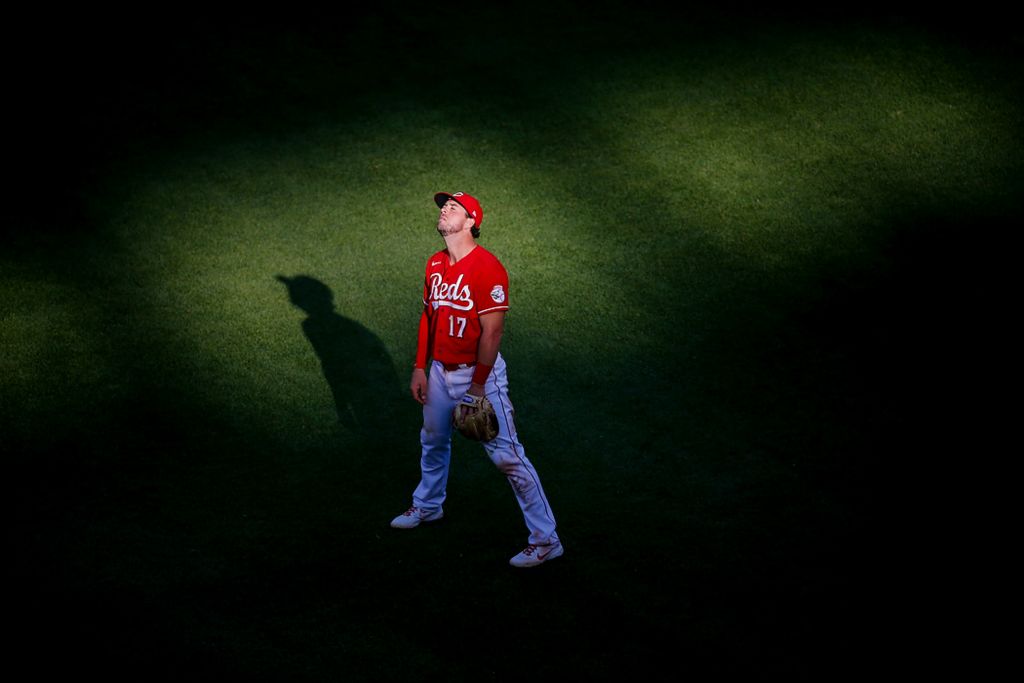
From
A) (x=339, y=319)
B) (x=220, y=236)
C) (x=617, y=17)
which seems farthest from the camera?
(x=617, y=17)

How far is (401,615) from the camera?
207 inches

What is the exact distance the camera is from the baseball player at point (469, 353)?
5258 millimetres

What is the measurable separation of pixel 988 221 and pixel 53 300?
24.7ft

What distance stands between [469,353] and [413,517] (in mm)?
1146

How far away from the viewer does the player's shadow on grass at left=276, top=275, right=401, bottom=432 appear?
688 cm

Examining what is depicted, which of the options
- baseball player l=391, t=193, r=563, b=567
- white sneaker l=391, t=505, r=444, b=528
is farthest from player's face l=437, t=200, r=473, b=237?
white sneaker l=391, t=505, r=444, b=528

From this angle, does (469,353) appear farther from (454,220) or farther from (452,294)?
(454,220)

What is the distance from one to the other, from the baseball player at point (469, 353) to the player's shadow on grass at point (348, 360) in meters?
1.25

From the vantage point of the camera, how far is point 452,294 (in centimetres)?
530

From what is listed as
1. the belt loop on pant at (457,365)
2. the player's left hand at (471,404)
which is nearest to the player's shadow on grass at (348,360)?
the belt loop on pant at (457,365)

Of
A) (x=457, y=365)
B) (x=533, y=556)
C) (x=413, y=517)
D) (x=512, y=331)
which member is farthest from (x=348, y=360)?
(x=533, y=556)

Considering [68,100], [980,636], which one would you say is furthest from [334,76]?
[980,636]

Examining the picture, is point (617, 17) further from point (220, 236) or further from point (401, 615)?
point (401, 615)

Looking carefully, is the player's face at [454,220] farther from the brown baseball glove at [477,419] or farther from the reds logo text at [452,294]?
the brown baseball glove at [477,419]
